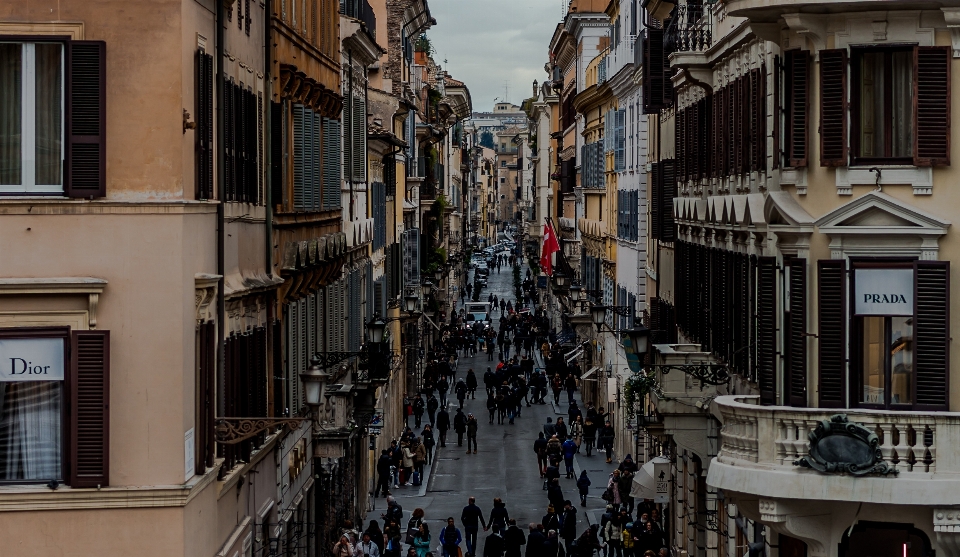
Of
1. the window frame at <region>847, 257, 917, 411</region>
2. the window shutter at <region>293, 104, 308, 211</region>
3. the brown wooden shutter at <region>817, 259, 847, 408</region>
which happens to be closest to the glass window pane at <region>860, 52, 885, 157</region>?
the window frame at <region>847, 257, 917, 411</region>

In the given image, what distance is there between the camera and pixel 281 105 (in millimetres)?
28703

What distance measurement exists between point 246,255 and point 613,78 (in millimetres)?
34735

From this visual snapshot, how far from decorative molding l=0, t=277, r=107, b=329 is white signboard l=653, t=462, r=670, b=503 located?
64.3 feet

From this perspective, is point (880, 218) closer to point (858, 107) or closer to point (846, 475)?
point (858, 107)

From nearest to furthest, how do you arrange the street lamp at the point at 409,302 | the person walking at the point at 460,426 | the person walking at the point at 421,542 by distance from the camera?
the person walking at the point at 421,542 < the person walking at the point at 460,426 < the street lamp at the point at 409,302

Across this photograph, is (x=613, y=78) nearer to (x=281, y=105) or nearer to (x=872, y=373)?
(x=281, y=105)

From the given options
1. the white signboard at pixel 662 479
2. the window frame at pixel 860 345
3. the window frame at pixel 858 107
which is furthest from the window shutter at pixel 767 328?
the white signboard at pixel 662 479

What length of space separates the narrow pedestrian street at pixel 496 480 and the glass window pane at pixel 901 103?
2249cm

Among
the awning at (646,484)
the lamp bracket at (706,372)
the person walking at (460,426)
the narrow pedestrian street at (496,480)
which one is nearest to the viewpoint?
the lamp bracket at (706,372)

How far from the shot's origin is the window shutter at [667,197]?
Answer: 38312 mm

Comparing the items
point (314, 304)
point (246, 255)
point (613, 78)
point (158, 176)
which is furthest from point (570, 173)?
point (158, 176)

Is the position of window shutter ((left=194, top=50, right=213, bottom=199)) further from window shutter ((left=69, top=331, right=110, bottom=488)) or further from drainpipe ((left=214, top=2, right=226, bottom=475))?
window shutter ((left=69, top=331, right=110, bottom=488))

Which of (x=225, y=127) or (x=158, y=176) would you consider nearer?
(x=158, y=176)

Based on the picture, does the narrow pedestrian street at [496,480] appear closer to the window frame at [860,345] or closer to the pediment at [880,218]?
the window frame at [860,345]
